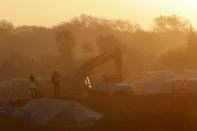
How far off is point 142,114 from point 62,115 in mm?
3932

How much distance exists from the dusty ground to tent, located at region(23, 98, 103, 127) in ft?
2.19

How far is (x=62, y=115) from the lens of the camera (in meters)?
34.1

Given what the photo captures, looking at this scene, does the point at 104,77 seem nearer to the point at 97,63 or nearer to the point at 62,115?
the point at 97,63

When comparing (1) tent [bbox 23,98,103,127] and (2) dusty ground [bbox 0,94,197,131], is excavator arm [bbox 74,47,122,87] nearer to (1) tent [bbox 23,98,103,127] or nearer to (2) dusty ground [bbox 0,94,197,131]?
(2) dusty ground [bbox 0,94,197,131]

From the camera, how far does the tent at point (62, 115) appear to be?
33.7m

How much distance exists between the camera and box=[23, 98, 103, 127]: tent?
3366 centimetres

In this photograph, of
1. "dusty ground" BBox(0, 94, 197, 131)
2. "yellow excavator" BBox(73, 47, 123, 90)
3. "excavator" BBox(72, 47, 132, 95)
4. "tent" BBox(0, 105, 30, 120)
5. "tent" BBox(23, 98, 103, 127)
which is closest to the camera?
"dusty ground" BBox(0, 94, 197, 131)

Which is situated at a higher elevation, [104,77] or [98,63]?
[98,63]

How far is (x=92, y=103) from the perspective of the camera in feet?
141

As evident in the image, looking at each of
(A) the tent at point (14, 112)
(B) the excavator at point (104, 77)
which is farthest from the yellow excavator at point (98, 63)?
(A) the tent at point (14, 112)

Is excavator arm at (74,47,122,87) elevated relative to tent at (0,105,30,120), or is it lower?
elevated

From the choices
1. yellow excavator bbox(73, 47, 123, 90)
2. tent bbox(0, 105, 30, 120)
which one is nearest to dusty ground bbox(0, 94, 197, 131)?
tent bbox(0, 105, 30, 120)

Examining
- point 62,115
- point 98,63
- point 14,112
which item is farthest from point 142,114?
point 98,63

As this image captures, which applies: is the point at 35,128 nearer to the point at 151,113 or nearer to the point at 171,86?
the point at 151,113
